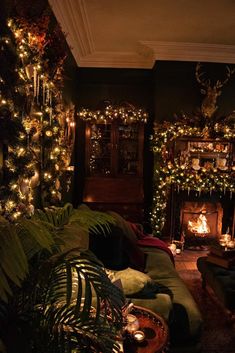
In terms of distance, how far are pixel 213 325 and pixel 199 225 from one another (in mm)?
2333

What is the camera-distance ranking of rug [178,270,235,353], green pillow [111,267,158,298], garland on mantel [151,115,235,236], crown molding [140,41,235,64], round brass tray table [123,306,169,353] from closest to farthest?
round brass tray table [123,306,169,353], green pillow [111,267,158,298], rug [178,270,235,353], crown molding [140,41,235,64], garland on mantel [151,115,235,236]

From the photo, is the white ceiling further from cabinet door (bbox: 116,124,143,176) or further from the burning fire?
the burning fire

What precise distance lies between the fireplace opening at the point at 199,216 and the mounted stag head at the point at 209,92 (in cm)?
143

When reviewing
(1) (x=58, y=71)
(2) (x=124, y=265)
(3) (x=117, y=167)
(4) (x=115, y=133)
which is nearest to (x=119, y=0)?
(1) (x=58, y=71)

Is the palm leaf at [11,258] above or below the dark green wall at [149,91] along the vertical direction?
below

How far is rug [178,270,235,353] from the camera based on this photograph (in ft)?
7.80

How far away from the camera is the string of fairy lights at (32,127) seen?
2078 millimetres

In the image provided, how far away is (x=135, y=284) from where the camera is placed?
6.73 ft

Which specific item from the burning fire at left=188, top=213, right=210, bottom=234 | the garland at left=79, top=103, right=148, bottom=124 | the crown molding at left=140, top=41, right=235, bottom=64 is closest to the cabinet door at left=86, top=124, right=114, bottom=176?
the garland at left=79, top=103, right=148, bottom=124

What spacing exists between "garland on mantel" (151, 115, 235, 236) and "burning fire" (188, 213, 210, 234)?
A: 405 millimetres

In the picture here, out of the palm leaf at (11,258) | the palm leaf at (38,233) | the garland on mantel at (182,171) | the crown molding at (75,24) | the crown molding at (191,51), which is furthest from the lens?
the garland on mantel at (182,171)

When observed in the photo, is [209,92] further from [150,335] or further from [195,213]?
[150,335]

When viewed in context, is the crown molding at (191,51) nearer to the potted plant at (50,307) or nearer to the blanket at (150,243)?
the blanket at (150,243)


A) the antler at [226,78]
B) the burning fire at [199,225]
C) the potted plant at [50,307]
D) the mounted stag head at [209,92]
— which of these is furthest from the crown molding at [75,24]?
the burning fire at [199,225]
